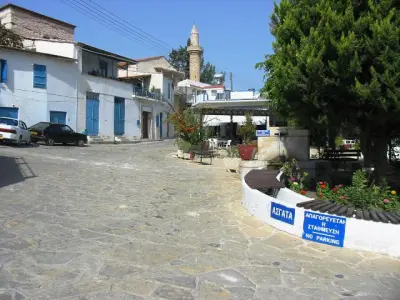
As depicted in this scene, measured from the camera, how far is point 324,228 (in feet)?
19.7

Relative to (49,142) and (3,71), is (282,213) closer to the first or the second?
(49,142)

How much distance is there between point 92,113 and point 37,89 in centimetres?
507

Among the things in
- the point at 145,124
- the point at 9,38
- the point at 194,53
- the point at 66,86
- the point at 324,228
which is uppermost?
the point at 194,53

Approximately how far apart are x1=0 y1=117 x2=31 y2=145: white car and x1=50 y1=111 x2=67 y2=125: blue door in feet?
20.7

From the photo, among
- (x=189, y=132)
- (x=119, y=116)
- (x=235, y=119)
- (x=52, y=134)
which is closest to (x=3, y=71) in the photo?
(x=52, y=134)

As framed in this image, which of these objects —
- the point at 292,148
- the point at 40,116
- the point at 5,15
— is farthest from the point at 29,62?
the point at 292,148

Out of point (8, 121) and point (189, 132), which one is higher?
point (8, 121)

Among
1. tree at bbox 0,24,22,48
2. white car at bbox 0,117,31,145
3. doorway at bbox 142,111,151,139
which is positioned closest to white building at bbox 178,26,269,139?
doorway at bbox 142,111,151,139

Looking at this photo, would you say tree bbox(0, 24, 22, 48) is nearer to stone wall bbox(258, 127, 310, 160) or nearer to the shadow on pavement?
the shadow on pavement

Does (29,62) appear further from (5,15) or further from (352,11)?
(352,11)

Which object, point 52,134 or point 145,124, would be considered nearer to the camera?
point 52,134

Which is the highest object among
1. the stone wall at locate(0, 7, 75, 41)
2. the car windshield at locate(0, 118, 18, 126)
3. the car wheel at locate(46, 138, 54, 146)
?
the stone wall at locate(0, 7, 75, 41)

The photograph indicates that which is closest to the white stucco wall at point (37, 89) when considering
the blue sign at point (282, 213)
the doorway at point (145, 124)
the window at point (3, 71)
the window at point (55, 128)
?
the window at point (3, 71)

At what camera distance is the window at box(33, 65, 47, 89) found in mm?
26094
